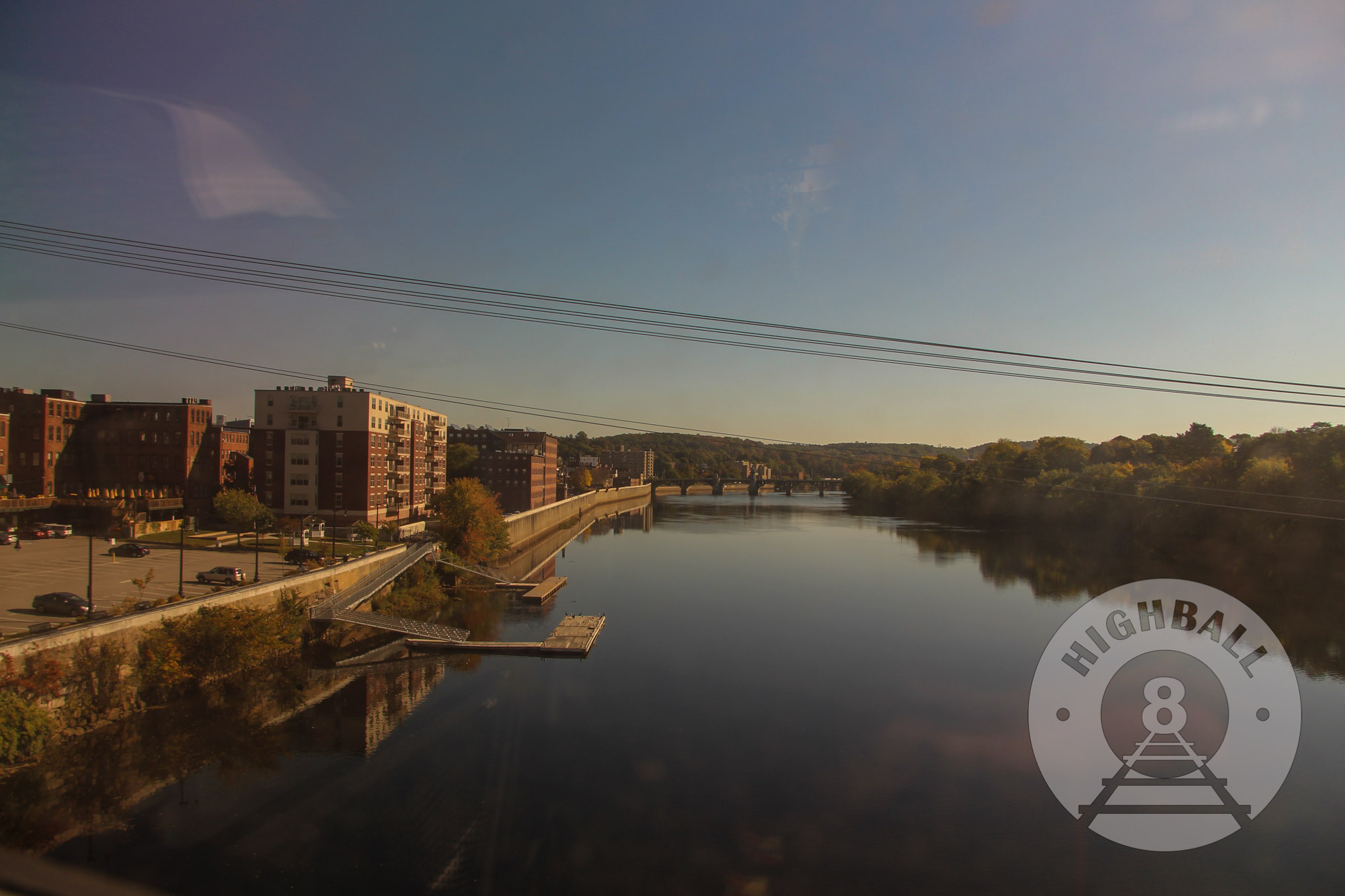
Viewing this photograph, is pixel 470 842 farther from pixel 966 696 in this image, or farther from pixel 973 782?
pixel 966 696

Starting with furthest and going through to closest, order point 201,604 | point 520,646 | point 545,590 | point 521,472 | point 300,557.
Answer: point 521,472 → point 545,590 → point 300,557 → point 520,646 → point 201,604

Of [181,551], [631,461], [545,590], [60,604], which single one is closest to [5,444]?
[181,551]

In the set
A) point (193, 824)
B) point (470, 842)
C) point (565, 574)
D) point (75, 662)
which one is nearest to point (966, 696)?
point (470, 842)

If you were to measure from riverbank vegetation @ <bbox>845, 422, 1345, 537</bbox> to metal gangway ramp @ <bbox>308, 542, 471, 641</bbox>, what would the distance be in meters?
17.2

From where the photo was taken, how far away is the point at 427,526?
26.6 meters

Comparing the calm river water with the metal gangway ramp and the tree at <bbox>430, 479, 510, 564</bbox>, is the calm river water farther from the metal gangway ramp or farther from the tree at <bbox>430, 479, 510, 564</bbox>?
the tree at <bbox>430, 479, 510, 564</bbox>

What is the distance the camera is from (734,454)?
12525 centimetres

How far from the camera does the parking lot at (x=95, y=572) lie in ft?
39.2

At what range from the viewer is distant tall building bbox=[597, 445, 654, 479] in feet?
331

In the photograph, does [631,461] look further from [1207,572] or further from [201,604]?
[201,604]

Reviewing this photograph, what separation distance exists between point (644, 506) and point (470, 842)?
6082 centimetres

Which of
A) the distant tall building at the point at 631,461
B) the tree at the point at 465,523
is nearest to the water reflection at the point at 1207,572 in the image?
the tree at the point at 465,523

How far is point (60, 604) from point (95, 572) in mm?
4280

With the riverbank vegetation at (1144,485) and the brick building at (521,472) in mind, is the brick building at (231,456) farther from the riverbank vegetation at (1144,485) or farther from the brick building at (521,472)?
the riverbank vegetation at (1144,485)
